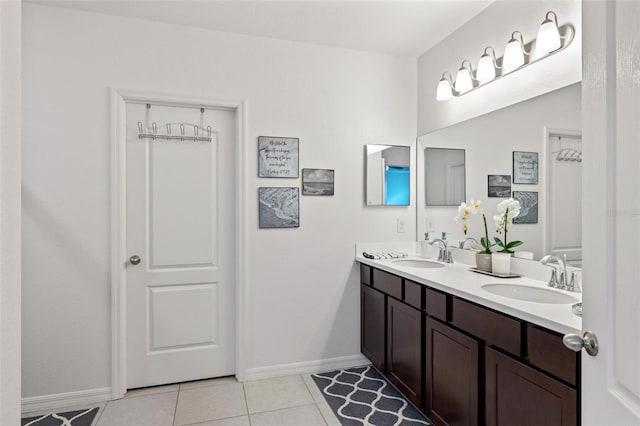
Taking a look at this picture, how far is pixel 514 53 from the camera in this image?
6.87 feet

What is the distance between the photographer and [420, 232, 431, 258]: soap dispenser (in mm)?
2996

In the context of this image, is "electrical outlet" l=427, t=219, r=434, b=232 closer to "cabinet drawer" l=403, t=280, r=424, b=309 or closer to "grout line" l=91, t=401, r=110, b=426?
"cabinet drawer" l=403, t=280, r=424, b=309

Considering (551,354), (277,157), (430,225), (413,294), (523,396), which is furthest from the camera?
(430,225)

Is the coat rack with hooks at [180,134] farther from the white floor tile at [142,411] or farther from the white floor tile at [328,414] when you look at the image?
the white floor tile at [328,414]

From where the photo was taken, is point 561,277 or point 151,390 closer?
point 561,277

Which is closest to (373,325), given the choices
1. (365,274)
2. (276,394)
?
(365,274)

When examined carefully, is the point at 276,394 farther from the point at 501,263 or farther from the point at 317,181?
the point at 501,263

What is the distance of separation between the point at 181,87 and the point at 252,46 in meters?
0.60

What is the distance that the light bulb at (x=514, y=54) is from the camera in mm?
2086

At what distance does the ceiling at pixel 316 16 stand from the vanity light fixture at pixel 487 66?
0.31 meters

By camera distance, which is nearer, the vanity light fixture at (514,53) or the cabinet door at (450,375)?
the cabinet door at (450,375)

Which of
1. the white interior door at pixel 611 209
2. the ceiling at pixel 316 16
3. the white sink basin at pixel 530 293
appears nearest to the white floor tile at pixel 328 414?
the white sink basin at pixel 530 293

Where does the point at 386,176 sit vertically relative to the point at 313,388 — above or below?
above

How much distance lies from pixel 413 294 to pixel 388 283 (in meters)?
0.32
